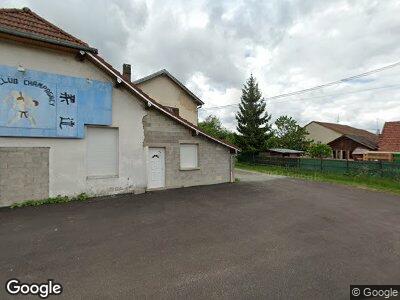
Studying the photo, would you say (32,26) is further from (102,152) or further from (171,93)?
(171,93)

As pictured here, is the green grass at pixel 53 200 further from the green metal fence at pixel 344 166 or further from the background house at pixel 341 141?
the background house at pixel 341 141

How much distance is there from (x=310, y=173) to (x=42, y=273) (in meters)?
19.5

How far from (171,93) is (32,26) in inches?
472

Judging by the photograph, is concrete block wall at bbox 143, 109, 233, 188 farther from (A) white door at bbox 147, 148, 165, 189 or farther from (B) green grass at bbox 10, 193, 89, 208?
(B) green grass at bbox 10, 193, 89, 208

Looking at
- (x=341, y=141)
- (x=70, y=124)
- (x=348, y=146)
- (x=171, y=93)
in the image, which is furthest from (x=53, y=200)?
(x=341, y=141)

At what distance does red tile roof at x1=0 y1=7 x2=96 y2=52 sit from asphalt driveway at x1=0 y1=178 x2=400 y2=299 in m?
6.13

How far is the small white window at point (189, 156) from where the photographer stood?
45.8 feet

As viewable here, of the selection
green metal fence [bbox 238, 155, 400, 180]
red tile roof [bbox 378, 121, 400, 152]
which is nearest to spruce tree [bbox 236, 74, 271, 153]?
green metal fence [bbox 238, 155, 400, 180]

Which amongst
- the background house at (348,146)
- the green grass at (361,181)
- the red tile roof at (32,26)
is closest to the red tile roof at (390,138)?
the background house at (348,146)

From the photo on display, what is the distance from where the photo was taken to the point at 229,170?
15805 millimetres

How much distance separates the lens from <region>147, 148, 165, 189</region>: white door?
12727mm

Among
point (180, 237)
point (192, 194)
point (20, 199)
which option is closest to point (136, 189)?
point (192, 194)

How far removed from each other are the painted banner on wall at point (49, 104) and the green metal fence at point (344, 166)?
15.8 metres

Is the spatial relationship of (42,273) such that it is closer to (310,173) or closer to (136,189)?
(136,189)
